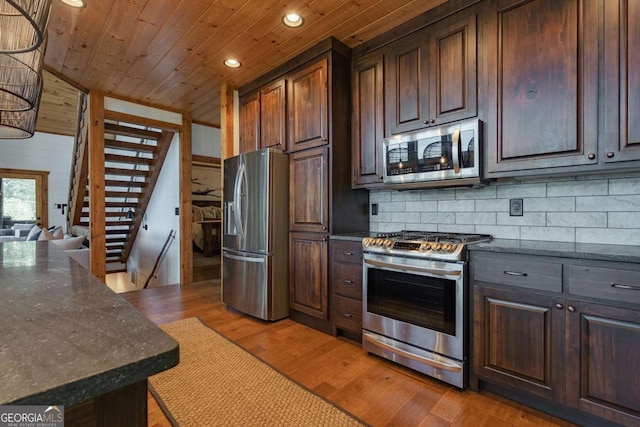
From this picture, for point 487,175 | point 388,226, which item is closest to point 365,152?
point 388,226

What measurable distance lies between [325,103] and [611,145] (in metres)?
1.96

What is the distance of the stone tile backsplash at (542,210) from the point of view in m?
1.87

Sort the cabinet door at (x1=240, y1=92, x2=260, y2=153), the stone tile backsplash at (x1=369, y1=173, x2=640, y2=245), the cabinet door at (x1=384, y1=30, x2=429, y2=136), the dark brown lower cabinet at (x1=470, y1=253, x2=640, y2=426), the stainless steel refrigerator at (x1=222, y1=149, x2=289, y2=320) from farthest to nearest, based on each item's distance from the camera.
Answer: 1. the cabinet door at (x1=240, y1=92, x2=260, y2=153)
2. the stainless steel refrigerator at (x1=222, y1=149, x2=289, y2=320)
3. the cabinet door at (x1=384, y1=30, x2=429, y2=136)
4. the stone tile backsplash at (x1=369, y1=173, x2=640, y2=245)
5. the dark brown lower cabinet at (x1=470, y1=253, x2=640, y2=426)

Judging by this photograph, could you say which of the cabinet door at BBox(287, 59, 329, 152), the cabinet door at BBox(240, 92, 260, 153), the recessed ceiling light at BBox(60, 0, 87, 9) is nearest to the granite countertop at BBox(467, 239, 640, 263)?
the cabinet door at BBox(287, 59, 329, 152)

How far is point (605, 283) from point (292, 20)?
2611 millimetres

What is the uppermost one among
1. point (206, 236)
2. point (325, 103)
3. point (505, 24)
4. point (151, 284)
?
point (505, 24)

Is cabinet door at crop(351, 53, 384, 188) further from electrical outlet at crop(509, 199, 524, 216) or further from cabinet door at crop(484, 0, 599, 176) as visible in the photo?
electrical outlet at crop(509, 199, 524, 216)

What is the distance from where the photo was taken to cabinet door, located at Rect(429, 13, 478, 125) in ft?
7.04

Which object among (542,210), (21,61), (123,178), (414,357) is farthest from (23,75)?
(123,178)

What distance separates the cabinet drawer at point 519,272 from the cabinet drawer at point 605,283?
67 millimetres

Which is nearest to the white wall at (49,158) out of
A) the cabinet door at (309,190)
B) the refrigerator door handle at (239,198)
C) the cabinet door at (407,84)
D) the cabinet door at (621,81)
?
the refrigerator door handle at (239,198)

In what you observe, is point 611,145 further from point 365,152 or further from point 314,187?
point 314,187

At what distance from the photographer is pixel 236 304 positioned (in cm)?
327

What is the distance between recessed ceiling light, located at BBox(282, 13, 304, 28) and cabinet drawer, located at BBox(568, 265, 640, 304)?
7.99ft
